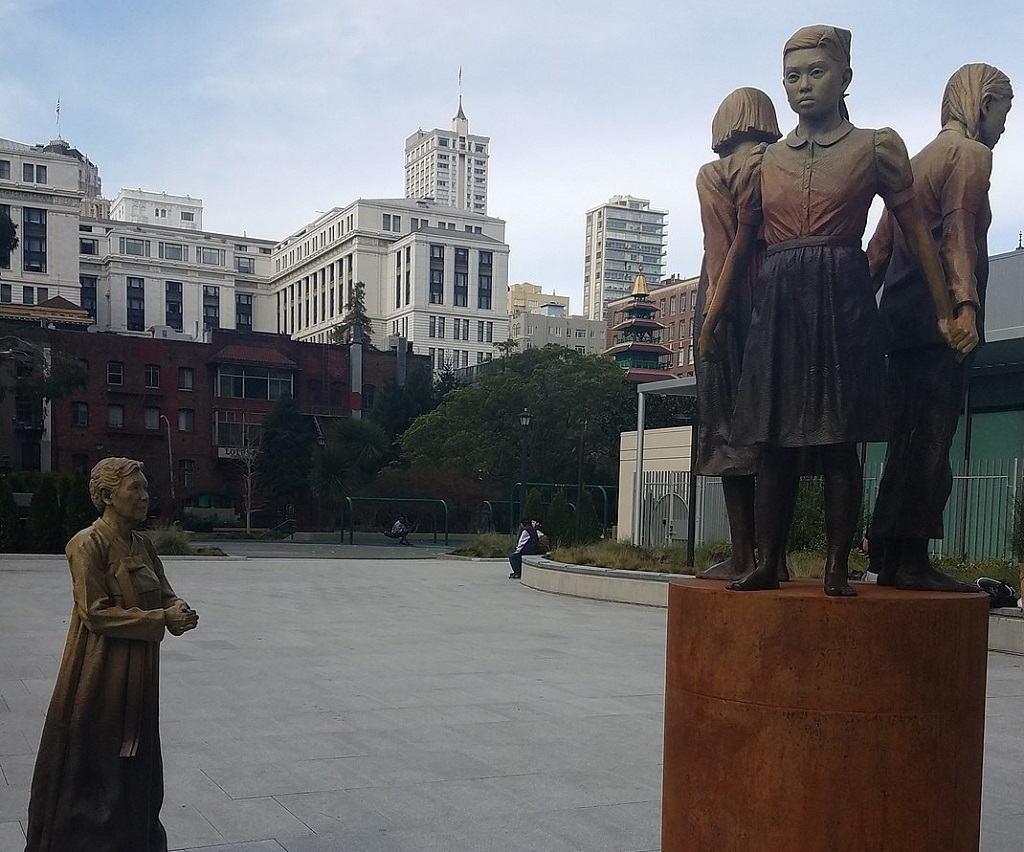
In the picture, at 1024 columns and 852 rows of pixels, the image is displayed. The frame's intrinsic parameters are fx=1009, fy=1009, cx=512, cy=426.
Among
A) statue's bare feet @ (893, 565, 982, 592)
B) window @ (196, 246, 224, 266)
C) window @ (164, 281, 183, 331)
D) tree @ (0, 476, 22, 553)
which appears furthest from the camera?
window @ (196, 246, 224, 266)

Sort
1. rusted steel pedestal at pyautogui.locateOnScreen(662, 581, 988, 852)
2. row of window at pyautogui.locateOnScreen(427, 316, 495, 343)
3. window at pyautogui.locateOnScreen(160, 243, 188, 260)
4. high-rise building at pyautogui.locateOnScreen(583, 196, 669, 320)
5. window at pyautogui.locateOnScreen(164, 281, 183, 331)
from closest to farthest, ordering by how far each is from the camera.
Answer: rusted steel pedestal at pyautogui.locateOnScreen(662, 581, 988, 852) → row of window at pyautogui.locateOnScreen(427, 316, 495, 343) → window at pyautogui.locateOnScreen(164, 281, 183, 331) → window at pyautogui.locateOnScreen(160, 243, 188, 260) → high-rise building at pyautogui.locateOnScreen(583, 196, 669, 320)

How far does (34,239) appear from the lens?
275 feet

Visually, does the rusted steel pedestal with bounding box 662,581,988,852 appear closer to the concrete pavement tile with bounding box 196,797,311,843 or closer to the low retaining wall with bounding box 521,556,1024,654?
the concrete pavement tile with bounding box 196,797,311,843

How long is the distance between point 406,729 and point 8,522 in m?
20.0

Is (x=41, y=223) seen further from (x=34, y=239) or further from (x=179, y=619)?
(x=179, y=619)

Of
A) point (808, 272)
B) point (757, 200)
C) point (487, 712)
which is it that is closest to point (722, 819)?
point (808, 272)

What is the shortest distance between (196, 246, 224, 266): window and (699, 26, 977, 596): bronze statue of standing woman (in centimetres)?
11343

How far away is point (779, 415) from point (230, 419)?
2028 inches

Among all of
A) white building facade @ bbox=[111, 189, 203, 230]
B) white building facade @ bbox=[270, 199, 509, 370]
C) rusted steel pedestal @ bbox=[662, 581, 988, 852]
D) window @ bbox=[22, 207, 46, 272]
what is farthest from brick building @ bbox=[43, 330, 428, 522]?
white building facade @ bbox=[111, 189, 203, 230]

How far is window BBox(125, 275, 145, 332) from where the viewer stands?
101688mm

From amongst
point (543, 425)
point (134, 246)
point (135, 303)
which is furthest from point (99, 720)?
point (134, 246)

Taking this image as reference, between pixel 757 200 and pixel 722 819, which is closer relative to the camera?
pixel 722 819

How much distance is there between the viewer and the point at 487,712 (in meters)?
7.95

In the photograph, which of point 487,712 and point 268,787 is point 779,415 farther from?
point 487,712
